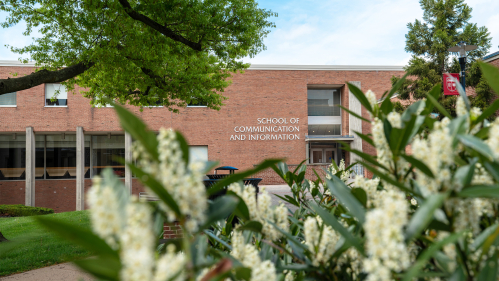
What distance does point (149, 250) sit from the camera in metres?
0.44

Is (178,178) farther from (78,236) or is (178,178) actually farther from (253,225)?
(253,225)

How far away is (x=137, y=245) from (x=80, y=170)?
20.7m

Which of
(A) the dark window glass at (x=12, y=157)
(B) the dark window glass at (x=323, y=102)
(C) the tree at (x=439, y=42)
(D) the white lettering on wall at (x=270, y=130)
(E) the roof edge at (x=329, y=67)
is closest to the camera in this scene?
(C) the tree at (x=439, y=42)

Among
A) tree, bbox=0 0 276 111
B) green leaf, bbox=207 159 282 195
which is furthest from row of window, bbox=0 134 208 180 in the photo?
green leaf, bbox=207 159 282 195

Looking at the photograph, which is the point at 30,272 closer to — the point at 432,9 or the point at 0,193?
the point at 0,193

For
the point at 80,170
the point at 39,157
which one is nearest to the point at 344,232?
the point at 80,170

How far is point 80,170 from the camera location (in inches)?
723

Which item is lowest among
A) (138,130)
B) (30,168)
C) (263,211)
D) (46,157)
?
(30,168)

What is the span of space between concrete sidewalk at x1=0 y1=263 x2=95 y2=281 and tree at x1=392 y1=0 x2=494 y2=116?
16380 millimetres

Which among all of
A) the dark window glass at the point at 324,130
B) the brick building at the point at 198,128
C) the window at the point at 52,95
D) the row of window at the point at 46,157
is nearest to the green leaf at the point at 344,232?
the brick building at the point at 198,128

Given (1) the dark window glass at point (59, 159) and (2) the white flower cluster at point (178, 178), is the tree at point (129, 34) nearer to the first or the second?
(2) the white flower cluster at point (178, 178)

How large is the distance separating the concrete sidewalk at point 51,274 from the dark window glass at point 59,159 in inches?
638

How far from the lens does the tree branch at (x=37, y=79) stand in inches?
241

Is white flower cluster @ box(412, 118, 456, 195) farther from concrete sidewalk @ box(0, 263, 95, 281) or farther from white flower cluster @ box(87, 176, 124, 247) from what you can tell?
concrete sidewalk @ box(0, 263, 95, 281)
